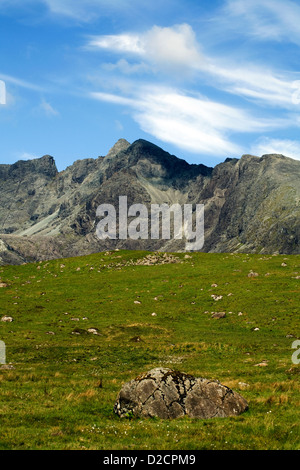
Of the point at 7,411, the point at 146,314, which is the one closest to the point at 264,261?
the point at 146,314

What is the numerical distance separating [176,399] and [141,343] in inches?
910

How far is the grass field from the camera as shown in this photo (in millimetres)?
15047

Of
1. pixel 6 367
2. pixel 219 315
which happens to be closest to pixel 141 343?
pixel 219 315

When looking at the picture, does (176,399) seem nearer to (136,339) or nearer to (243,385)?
(243,385)

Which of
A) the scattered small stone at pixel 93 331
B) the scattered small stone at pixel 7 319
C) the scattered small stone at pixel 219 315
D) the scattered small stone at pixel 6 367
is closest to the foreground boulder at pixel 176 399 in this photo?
A: the scattered small stone at pixel 6 367

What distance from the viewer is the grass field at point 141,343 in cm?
1505

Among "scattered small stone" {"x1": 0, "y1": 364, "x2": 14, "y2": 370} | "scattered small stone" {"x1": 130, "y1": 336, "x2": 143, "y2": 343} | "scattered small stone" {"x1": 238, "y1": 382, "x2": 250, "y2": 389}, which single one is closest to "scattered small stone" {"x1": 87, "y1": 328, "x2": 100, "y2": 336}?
"scattered small stone" {"x1": 130, "y1": 336, "x2": 143, "y2": 343}

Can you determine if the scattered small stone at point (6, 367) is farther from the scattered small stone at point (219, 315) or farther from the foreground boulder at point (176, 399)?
the scattered small stone at point (219, 315)

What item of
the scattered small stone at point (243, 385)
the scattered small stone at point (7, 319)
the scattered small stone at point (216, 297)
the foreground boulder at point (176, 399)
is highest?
the foreground boulder at point (176, 399)

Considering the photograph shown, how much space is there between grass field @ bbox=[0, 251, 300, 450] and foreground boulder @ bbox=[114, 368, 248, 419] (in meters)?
0.66

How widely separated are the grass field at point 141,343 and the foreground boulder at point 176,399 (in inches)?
26.1

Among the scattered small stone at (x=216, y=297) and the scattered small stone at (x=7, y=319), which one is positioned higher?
the scattered small stone at (x=216, y=297)

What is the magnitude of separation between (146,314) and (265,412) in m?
36.9

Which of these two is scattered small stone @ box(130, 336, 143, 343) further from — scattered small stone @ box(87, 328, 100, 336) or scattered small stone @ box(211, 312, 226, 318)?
scattered small stone @ box(211, 312, 226, 318)
